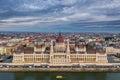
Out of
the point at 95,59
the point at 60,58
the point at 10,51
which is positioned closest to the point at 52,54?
the point at 60,58

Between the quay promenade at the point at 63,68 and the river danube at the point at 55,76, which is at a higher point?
the quay promenade at the point at 63,68

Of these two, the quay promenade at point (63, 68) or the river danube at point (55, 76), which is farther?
the quay promenade at point (63, 68)

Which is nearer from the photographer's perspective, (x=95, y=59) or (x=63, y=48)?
(x=95, y=59)

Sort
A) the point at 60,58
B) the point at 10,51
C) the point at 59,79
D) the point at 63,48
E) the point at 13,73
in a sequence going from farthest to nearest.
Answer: the point at 10,51 → the point at 63,48 → the point at 60,58 → the point at 13,73 → the point at 59,79

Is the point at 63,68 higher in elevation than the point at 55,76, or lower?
higher

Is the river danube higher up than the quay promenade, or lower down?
lower down

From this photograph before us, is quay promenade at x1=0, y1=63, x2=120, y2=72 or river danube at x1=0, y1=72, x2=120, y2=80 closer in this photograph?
river danube at x1=0, y1=72, x2=120, y2=80

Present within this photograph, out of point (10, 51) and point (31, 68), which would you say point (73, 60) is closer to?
point (31, 68)

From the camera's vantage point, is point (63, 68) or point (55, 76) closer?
point (55, 76)
